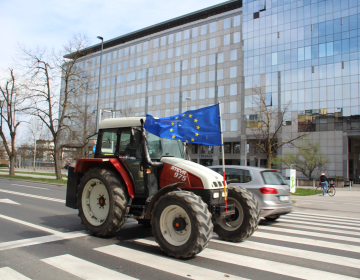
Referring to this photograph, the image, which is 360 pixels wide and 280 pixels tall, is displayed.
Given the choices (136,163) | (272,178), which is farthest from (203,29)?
(136,163)

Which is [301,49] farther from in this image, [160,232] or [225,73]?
[160,232]

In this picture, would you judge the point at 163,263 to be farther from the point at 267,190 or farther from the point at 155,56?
the point at 155,56

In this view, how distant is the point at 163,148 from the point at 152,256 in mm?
2201

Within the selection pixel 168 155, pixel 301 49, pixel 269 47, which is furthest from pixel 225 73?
pixel 168 155

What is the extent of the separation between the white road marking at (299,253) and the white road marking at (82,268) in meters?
2.69

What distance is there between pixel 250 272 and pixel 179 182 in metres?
1.90

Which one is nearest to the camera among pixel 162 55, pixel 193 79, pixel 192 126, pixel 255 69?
pixel 192 126

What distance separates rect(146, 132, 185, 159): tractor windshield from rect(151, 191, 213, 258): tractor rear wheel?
129 cm

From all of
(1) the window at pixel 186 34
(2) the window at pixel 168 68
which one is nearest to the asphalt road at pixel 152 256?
(2) the window at pixel 168 68

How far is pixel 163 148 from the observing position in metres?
6.37

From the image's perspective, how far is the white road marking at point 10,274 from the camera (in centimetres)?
413

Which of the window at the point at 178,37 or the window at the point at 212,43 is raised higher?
the window at the point at 178,37

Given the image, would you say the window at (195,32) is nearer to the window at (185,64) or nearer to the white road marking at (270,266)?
the window at (185,64)

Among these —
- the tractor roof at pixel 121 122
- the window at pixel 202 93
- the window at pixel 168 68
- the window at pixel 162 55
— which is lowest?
the tractor roof at pixel 121 122
